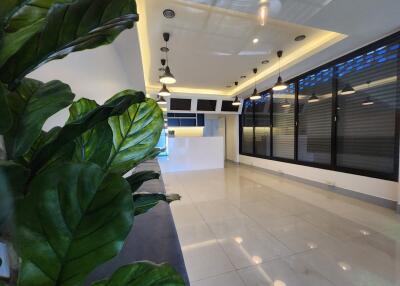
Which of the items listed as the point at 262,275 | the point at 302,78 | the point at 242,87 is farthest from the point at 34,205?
the point at 242,87

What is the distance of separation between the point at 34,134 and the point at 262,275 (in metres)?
2.09

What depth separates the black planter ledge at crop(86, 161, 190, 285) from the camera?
2.78ft

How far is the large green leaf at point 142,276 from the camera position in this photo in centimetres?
35

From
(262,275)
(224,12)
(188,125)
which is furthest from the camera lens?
(188,125)

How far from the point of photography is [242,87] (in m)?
6.83

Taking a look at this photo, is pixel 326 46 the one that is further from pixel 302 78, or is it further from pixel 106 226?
pixel 106 226

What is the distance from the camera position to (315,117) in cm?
472

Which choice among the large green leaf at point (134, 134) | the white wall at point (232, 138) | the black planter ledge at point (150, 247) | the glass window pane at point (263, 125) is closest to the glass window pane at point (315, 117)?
the glass window pane at point (263, 125)

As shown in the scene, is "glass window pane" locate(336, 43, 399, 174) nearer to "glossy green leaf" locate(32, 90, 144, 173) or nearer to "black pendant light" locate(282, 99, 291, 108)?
"black pendant light" locate(282, 99, 291, 108)

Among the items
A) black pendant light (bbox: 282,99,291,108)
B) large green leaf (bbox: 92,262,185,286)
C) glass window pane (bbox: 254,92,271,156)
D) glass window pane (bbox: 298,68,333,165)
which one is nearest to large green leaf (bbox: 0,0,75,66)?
large green leaf (bbox: 92,262,185,286)

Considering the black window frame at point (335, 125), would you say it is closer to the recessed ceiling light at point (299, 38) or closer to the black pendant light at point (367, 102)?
the black pendant light at point (367, 102)

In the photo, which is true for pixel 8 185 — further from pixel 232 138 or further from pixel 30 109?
pixel 232 138

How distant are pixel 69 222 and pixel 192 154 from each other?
22.3ft

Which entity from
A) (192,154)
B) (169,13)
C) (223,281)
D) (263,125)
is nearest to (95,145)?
(223,281)
